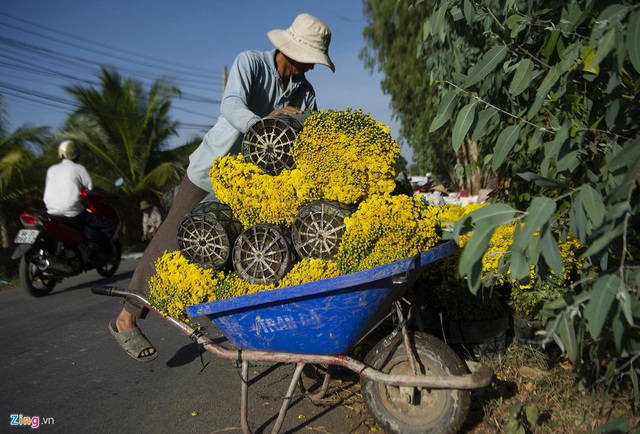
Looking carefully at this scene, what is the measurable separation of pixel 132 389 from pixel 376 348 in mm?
1961

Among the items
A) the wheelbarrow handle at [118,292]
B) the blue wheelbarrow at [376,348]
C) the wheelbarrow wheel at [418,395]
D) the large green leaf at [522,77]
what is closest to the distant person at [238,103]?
the wheelbarrow handle at [118,292]

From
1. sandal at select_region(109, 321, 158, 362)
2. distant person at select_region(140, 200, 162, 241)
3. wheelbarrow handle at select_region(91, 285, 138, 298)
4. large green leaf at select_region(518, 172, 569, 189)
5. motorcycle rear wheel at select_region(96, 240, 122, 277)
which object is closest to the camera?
large green leaf at select_region(518, 172, 569, 189)

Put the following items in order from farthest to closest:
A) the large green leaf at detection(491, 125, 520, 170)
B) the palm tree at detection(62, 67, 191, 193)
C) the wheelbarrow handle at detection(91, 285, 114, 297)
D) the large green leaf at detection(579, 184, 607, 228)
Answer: the palm tree at detection(62, 67, 191, 193)
the wheelbarrow handle at detection(91, 285, 114, 297)
the large green leaf at detection(491, 125, 520, 170)
the large green leaf at detection(579, 184, 607, 228)

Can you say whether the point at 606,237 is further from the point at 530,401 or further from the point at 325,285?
the point at 530,401

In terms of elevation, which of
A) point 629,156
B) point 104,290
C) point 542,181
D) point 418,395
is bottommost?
point 418,395

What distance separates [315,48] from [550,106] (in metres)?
1.49

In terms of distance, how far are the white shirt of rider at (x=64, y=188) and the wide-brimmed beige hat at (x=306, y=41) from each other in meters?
4.65

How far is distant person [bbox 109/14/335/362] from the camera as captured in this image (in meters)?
3.26

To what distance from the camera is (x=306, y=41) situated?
326cm

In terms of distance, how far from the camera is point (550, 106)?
249 centimetres

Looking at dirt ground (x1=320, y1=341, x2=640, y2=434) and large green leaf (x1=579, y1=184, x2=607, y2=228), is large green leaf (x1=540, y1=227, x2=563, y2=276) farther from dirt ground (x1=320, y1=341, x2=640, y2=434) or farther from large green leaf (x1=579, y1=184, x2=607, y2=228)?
dirt ground (x1=320, y1=341, x2=640, y2=434)

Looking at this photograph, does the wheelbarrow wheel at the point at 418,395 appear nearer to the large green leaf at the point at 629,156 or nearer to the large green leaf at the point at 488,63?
the large green leaf at the point at 488,63

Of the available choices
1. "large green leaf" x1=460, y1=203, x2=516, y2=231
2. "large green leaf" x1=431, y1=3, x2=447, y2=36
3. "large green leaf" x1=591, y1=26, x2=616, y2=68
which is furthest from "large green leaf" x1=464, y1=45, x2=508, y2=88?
"large green leaf" x1=460, y1=203, x2=516, y2=231

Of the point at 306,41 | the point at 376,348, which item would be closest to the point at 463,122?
the point at 376,348
